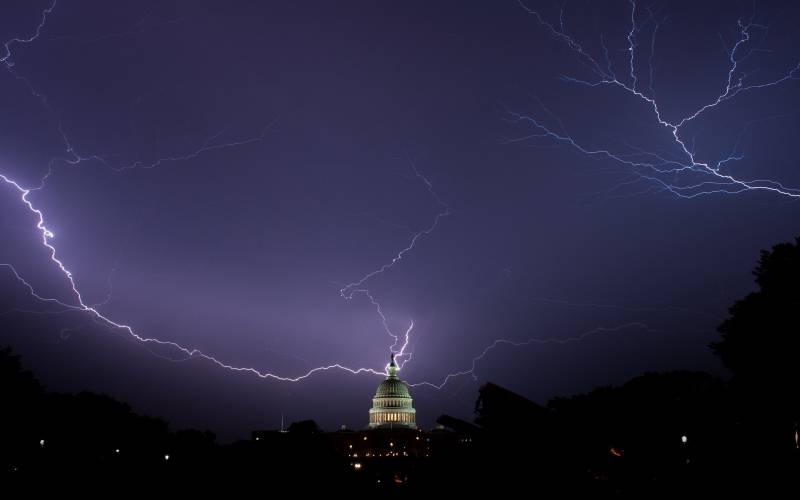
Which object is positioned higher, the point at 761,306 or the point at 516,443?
the point at 761,306

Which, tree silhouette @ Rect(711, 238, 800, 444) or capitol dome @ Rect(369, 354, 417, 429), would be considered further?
capitol dome @ Rect(369, 354, 417, 429)

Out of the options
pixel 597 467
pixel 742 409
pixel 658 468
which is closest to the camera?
pixel 597 467

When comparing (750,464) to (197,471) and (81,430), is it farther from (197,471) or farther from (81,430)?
(81,430)

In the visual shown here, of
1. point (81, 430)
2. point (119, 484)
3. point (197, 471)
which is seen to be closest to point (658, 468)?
point (197, 471)

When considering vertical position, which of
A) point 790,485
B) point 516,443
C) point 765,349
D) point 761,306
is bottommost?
point 790,485

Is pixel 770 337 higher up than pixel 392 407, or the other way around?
pixel 392 407
